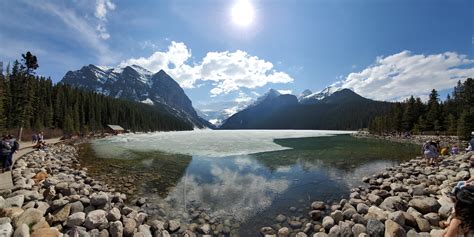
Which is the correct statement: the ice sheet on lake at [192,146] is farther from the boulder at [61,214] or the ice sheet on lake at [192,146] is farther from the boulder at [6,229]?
the boulder at [6,229]

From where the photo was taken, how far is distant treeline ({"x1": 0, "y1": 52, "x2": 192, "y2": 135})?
48600 mm

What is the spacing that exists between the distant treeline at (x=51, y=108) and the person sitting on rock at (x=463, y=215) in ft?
188

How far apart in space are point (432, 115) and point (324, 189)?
78791 mm

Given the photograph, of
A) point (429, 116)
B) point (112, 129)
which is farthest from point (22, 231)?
point (112, 129)

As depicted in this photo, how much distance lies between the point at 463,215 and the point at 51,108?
302ft

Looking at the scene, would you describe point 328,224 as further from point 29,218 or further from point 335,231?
point 29,218

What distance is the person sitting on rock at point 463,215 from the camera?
4883 mm

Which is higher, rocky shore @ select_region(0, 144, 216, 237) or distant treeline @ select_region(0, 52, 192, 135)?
distant treeline @ select_region(0, 52, 192, 135)

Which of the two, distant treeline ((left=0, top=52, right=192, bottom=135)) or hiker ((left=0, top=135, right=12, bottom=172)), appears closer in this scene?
hiker ((left=0, top=135, right=12, bottom=172))

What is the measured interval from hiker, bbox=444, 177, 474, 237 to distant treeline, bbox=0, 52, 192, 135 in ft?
188

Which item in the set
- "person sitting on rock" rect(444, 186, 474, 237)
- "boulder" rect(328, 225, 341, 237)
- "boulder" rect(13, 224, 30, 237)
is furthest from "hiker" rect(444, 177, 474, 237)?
"boulder" rect(13, 224, 30, 237)

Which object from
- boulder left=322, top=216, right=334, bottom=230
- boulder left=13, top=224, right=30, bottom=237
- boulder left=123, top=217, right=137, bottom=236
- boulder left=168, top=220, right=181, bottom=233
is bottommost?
boulder left=168, top=220, right=181, bottom=233

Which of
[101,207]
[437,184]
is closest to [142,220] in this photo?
[101,207]

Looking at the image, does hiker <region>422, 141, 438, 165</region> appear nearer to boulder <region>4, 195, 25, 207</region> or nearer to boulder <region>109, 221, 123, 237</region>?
boulder <region>109, 221, 123, 237</region>
